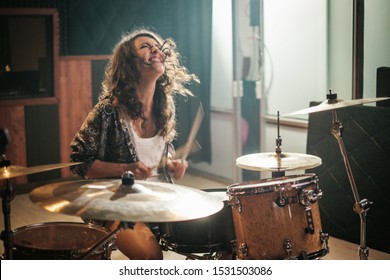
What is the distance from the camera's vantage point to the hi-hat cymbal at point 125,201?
1.73 meters

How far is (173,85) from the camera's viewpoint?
9.55 ft

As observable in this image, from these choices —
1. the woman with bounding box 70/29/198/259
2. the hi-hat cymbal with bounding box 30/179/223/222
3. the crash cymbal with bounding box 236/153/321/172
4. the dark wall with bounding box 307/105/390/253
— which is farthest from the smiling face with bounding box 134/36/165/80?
the dark wall with bounding box 307/105/390/253

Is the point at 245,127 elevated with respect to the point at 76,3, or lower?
lower

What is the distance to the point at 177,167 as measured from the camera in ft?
8.59

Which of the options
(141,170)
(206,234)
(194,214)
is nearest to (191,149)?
(141,170)

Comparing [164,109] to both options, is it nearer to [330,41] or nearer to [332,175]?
[332,175]

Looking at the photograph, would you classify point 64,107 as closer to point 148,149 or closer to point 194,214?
point 148,149

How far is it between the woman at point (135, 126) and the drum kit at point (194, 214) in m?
0.22

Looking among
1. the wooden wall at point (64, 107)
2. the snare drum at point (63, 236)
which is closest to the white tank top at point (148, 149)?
the snare drum at point (63, 236)

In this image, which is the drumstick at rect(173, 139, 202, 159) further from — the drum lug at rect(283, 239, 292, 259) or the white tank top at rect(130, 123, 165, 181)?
the drum lug at rect(283, 239, 292, 259)
